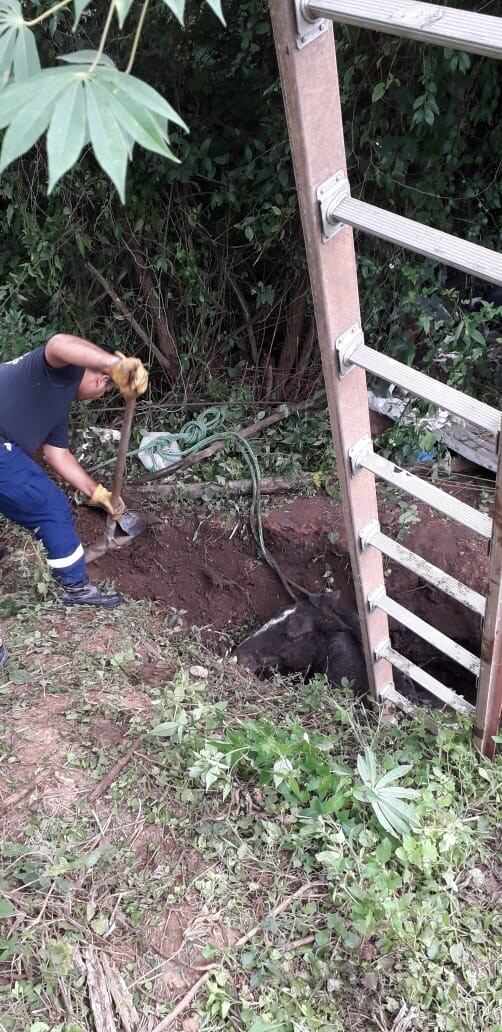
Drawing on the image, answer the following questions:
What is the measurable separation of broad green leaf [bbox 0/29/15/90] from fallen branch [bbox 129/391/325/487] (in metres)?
3.15

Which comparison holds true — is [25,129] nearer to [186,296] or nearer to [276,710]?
[276,710]

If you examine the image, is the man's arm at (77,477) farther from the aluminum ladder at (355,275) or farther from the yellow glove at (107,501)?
the aluminum ladder at (355,275)

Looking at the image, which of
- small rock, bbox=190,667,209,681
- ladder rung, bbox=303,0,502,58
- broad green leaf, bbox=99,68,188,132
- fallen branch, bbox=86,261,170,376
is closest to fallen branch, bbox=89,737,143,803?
small rock, bbox=190,667,209,681

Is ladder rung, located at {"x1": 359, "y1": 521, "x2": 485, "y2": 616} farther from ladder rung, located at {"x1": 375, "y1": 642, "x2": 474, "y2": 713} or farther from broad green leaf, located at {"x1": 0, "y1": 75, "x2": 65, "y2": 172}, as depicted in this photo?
broad green leaf, located at {"x1": 0, "y1": 75, "x2": 65, "y2": 172}

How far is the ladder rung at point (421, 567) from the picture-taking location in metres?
2.19


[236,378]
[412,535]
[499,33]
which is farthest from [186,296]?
[499,33]

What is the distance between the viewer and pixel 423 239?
1.44 meters

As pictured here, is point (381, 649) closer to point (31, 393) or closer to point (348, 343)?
point (348, 343)

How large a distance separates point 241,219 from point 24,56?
3.24 metres

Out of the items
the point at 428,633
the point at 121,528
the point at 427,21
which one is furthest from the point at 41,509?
the point at 427,21

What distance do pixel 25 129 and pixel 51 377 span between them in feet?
7.59

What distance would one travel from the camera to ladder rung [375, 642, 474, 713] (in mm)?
2479

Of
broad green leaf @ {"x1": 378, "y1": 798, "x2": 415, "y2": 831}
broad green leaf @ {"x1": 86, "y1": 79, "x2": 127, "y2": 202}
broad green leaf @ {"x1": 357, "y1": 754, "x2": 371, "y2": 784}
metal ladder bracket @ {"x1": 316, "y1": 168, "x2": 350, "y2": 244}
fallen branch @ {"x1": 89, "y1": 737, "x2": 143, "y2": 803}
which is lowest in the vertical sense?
fallen branch @ {"x1": 89, "y1": 737, "x2": 143, "y2": 803}

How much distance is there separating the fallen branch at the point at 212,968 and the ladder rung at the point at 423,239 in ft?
5.38
